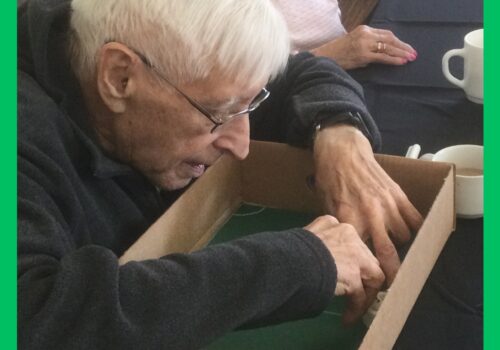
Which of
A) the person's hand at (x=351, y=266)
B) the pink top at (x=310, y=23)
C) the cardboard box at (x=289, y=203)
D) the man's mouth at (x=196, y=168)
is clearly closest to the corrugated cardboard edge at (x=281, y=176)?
the cardboard box at (x=289, y=203)

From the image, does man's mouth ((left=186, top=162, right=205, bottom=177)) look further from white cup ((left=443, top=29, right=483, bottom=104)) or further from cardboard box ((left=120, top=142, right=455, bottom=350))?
white cup ((left=443, top=29, right=483, bottom=104))

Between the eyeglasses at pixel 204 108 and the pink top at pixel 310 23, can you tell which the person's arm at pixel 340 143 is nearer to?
the eyeglasses at pixel 204 108

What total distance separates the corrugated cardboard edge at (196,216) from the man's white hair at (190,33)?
22cm

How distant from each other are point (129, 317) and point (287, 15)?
104 cm

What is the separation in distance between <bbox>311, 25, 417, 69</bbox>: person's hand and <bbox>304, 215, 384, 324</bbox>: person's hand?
1.97 ft

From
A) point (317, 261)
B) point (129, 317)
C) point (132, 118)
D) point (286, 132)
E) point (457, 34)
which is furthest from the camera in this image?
point (457, 34)

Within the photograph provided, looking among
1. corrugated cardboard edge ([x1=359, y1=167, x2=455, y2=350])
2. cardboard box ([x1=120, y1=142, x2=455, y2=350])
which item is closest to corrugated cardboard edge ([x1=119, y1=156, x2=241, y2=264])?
cardboard box ([x1=120, y1=142, x2=455, y2=350])

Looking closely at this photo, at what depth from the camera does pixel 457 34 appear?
1.63 meters

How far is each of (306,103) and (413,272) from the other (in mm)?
414

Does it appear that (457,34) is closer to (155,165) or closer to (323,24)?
(323,24)

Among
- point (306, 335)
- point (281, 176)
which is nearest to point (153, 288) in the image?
point (306, 335)

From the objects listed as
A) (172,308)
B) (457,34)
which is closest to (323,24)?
(457,34)

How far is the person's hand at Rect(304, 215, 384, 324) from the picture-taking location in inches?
37.5

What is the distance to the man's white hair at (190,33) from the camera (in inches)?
36.8
